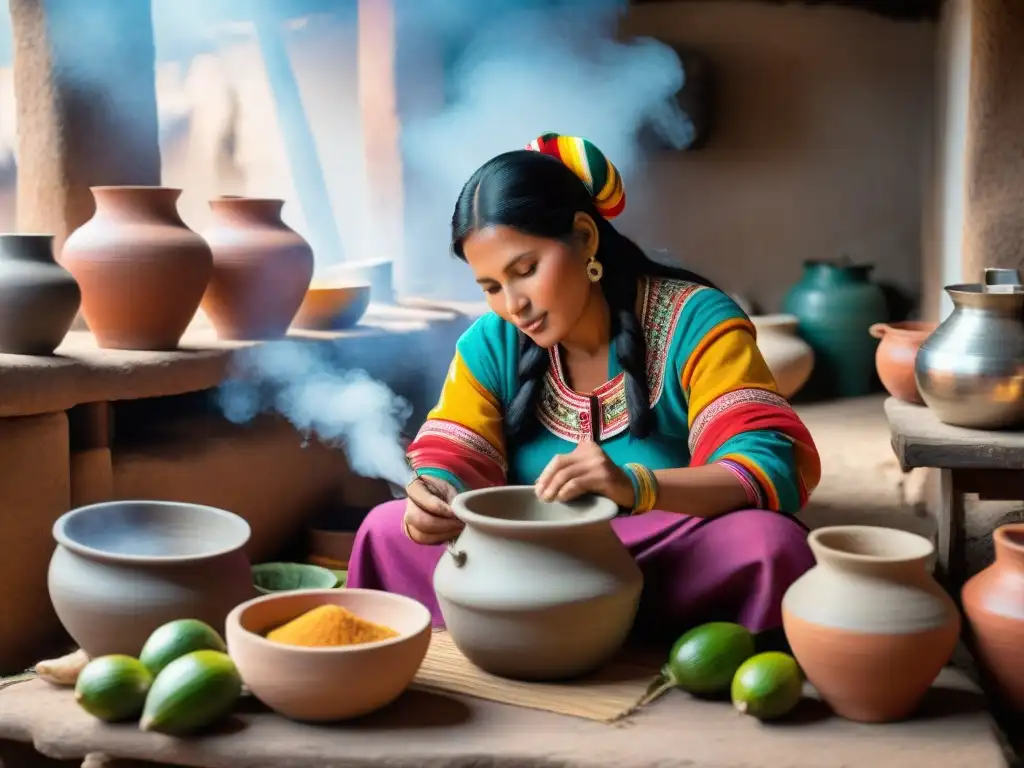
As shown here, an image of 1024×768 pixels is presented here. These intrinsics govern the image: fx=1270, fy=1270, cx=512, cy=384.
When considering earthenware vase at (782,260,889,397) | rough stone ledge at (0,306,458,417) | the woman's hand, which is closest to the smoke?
rough stone ledge at (0,306,458,417)

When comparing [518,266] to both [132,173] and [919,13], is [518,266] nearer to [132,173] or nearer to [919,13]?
[132,173]

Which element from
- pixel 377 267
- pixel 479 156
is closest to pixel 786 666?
pixel 377 267

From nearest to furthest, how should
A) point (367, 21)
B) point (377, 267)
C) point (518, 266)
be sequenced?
1. point (518, 266)
2. point (377, 267)
3. point (367, 21)

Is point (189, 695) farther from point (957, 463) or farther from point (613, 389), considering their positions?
point (957, 463)

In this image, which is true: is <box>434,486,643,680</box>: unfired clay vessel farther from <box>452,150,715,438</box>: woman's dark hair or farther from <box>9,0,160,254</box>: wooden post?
<box>9,0,160,254</box>: wooden post

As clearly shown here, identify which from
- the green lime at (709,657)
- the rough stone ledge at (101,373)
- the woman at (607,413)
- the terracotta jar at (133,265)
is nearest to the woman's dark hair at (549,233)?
the woman at (607,413)

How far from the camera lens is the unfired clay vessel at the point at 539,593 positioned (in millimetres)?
2203

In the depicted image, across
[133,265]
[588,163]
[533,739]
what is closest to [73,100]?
[133,265]

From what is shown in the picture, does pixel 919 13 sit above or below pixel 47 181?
above

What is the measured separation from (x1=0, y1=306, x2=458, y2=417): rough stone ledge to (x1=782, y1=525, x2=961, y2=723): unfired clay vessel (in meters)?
2.01

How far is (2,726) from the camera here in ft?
7.13

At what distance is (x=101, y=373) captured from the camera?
3.40 meters

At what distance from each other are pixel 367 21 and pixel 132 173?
78.9 inches

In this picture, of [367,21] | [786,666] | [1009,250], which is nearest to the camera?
[786,666]
